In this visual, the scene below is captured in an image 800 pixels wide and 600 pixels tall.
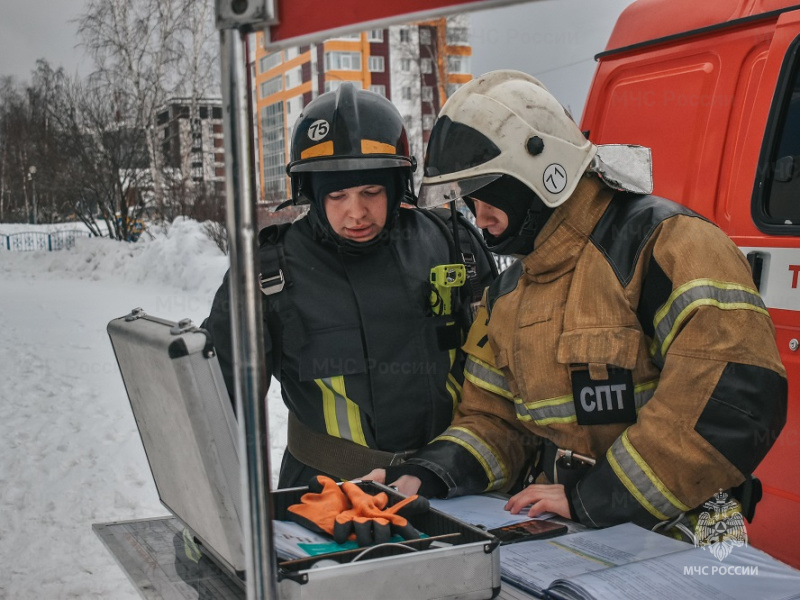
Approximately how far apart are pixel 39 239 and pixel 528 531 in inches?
1061

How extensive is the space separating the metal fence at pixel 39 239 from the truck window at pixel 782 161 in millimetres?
24484

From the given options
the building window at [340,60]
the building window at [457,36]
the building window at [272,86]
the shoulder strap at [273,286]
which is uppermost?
the building window at [340,60]

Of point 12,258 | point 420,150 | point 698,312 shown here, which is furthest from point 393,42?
point 698,312

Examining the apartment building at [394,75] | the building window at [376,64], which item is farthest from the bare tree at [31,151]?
the building window at [376,64]

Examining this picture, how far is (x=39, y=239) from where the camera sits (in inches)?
1036

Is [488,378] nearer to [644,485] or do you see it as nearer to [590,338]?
[590,338]

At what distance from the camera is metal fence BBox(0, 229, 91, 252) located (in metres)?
25.6

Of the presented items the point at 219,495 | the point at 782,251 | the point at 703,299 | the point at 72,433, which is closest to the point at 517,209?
the point at 703,299

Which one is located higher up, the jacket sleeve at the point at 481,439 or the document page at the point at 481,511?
the jacket sleeve at the point at 481,439

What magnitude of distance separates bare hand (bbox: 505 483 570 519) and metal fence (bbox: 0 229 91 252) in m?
25.2

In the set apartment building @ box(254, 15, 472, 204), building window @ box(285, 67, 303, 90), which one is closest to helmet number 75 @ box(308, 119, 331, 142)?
apartment building @ box(254, 15, 472, 204)

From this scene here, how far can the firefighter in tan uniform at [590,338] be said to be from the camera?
1795 millimetres

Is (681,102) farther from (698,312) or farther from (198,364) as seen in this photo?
(198,364)

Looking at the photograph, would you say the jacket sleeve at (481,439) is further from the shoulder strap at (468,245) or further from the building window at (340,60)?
the building window at (340,60)
